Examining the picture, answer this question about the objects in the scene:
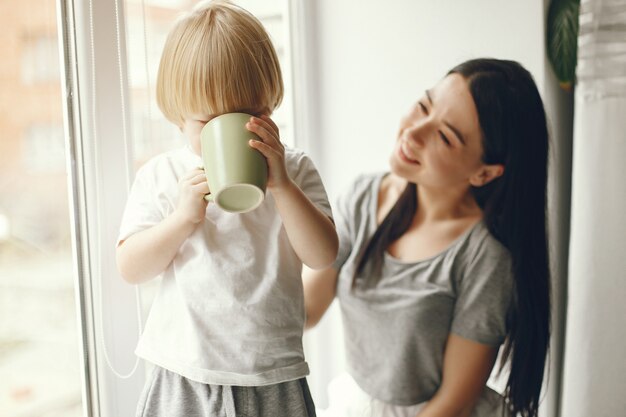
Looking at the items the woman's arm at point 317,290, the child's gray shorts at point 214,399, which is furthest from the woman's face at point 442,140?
the child's gray shorts at point 214,399

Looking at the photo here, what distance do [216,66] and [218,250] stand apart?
21 cm

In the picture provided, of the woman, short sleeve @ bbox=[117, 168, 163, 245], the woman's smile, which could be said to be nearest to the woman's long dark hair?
the woman

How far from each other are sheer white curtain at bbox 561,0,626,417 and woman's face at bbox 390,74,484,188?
1.06 ft

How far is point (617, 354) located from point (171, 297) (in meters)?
0.95

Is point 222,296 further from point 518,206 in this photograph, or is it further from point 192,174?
point 518,206

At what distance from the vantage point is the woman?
979mm

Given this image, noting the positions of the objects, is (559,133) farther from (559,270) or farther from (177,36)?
(177,36)

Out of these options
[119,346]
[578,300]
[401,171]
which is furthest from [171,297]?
[578,300]

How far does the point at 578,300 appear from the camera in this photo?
4.08 ft

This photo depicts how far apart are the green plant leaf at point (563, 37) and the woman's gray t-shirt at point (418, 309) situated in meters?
0.42

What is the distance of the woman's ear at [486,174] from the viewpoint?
100 centimetres

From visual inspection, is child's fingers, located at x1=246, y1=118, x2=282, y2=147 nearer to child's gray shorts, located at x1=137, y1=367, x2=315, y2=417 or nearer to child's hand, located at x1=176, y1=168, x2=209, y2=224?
child's hand, located at x1=176, y1=168, x2=209, y2=224

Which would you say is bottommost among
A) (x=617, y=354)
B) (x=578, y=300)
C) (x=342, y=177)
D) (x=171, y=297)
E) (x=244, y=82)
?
(x=617, y=354)

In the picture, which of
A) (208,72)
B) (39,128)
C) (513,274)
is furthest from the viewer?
(513,274)
